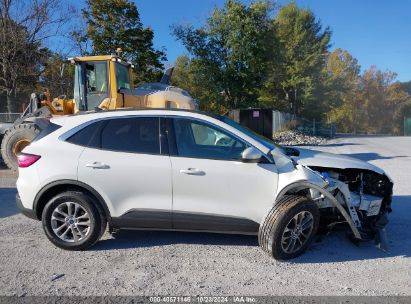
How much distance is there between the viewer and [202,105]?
94.5 feet

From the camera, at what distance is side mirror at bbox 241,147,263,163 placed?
171 inches

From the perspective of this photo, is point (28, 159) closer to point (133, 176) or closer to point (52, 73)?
point (133, 176)

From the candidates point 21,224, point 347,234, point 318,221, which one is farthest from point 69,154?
point 347,234

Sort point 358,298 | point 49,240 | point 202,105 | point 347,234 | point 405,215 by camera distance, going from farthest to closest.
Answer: point 202,105
point 405,215
point 347,234
point 49,240
point 358,298

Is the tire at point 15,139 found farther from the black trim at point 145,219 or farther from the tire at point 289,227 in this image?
the tire at point 289,227

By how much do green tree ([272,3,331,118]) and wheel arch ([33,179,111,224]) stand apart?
115 ft

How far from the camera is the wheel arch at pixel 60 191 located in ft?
15.0

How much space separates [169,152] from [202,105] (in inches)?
964

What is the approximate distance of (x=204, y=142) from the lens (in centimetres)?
477

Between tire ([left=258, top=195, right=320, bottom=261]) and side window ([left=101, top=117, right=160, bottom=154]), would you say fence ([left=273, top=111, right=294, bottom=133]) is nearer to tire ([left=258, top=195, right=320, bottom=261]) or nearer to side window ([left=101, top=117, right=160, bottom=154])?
tire ([left=258, top=195, right=320, bottom=261])

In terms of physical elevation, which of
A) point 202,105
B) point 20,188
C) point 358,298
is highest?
point 202,105

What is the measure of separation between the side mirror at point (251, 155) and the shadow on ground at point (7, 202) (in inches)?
164

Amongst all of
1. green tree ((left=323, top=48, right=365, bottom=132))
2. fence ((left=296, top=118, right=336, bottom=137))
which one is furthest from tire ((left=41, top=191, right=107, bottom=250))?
green tree ((left=323, top=48, right=365, bottom=132))

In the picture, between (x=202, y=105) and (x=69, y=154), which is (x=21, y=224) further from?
(x=202, y=105)
